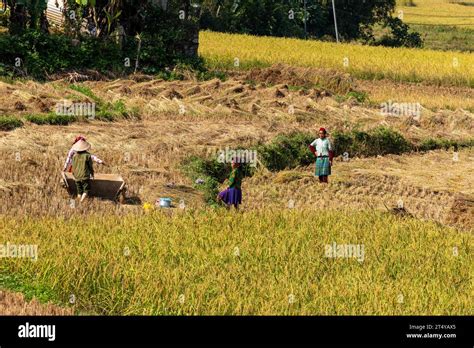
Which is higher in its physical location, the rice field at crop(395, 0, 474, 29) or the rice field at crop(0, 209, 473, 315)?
the rice field at crop(0, 209, 473, 315)

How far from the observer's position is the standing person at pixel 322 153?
48.1ft

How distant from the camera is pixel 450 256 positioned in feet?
34.7

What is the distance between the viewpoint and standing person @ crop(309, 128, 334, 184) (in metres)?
14.6

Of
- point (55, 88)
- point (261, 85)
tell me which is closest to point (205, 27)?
point (261, 85)

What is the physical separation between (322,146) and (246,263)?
5.30 meters

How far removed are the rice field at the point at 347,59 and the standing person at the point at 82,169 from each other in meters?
17.3

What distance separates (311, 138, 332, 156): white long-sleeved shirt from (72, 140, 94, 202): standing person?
363 centimetres
